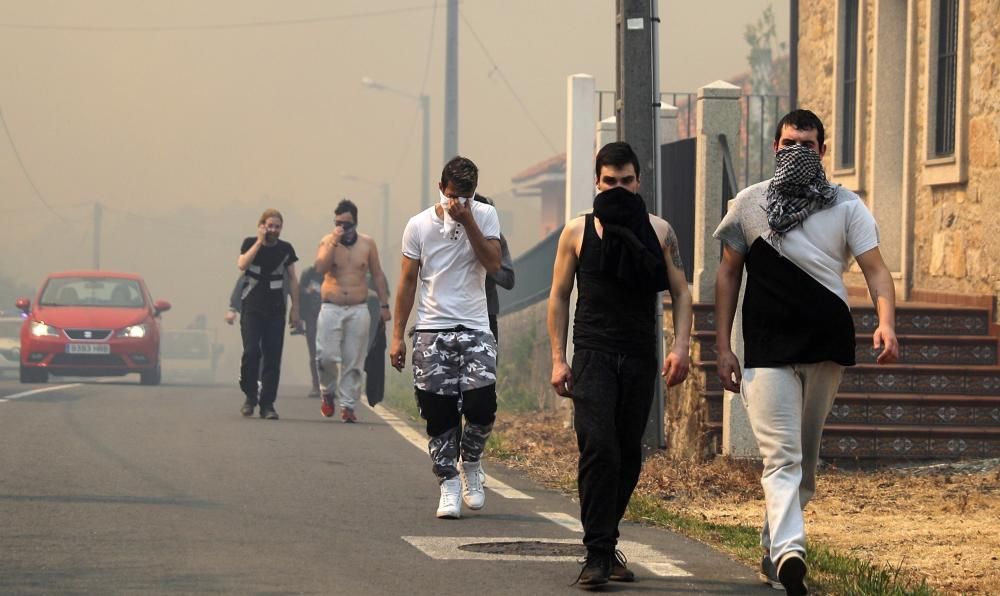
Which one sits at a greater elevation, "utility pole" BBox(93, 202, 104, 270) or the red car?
"utility pole" BBox(93, 202, 104, 270)

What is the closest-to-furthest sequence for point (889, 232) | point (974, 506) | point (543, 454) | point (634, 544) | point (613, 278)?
point (613, 278) → point (634, 544) → point (974, 506) → point (543, 454) → point (889, 232)

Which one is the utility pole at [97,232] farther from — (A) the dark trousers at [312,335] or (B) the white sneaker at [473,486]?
(B) the white sneaker at [473,486]

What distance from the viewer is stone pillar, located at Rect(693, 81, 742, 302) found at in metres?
12.6

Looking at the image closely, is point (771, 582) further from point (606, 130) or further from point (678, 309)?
point (606, 130)

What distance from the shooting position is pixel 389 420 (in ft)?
53.9

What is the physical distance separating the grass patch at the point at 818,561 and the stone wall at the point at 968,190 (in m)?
5.16

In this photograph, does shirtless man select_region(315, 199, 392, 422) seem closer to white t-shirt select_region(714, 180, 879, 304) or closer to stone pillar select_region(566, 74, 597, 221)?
stone pillar select_region(566, 74, 597, 221)

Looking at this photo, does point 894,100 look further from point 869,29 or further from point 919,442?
point 919,442

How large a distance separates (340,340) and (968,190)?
563 cm

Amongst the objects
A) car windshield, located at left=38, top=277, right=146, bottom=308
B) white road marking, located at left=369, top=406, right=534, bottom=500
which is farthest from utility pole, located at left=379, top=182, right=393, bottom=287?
white road marking, located at left=369, top=406, right=534, bottom=500

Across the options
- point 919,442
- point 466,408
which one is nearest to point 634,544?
point 466,408

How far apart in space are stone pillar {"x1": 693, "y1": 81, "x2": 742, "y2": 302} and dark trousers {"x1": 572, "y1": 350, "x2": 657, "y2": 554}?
5.67 meters

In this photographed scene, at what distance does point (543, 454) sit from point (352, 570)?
611 centimetres

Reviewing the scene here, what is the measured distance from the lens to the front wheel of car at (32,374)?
918 inches
